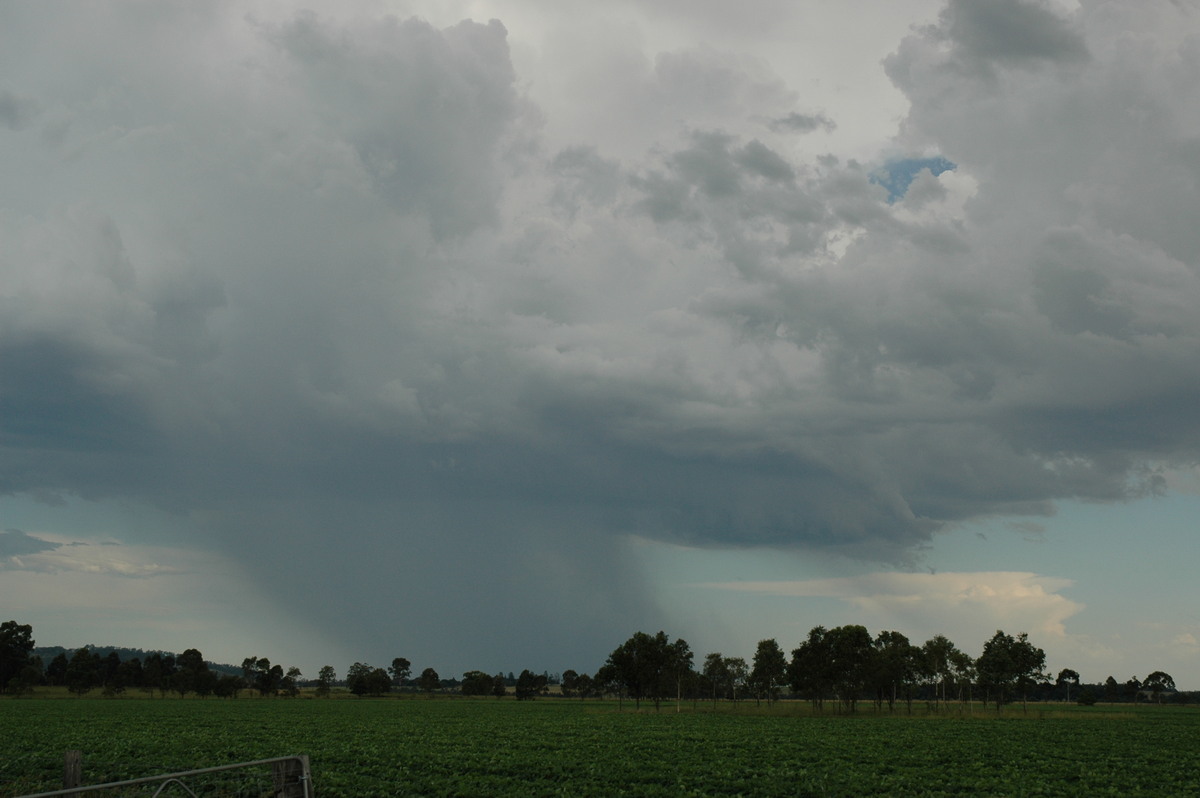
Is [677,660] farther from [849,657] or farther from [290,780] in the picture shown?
[290,780]

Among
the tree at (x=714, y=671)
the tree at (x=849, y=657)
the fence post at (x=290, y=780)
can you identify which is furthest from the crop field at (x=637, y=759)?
the tree at (x=714, y=671)

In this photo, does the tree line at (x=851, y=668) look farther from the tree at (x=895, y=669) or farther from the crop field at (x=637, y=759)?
the crop field at (x=637, y=759)

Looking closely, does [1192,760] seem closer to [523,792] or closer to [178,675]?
[523,792]

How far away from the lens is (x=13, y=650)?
172 meters

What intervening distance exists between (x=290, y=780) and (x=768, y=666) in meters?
122

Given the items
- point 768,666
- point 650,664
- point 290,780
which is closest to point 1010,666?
point 768,666

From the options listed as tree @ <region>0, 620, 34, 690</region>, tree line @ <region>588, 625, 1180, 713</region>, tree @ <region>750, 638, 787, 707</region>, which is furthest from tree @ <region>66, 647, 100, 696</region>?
tree @ <region>750, 638, 787, 707</region>

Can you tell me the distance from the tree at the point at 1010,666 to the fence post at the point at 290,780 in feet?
385

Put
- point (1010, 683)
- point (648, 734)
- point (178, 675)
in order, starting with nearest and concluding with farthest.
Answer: point (648, 734)
point (1010, 683)
point (178, 675)

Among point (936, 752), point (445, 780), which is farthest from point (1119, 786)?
point (445, 780)

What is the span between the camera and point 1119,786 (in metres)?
A: 31.3

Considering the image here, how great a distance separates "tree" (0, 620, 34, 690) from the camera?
169 metres

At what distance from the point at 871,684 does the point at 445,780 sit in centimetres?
9668

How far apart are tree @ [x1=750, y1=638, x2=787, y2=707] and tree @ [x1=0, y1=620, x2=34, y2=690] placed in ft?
506
